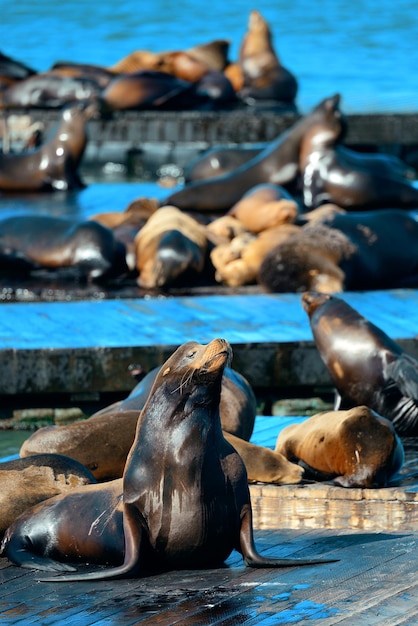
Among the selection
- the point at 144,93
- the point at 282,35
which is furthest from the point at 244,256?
the point at 282,35

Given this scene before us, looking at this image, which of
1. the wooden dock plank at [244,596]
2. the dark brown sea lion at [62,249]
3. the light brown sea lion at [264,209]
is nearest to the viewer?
the wooden dock plank at [244,596]

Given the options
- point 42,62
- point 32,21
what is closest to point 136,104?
point 42,62

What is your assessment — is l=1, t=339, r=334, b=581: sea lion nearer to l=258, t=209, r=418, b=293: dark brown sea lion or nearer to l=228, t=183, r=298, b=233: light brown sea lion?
l=258, t=209, r=418, b=293: dark brown sea lion

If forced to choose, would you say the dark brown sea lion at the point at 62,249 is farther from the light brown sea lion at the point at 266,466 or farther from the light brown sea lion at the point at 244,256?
the light brown sea lion at the point at 266,466

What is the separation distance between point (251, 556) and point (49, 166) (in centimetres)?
1133

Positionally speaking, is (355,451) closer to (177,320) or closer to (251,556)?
(251,556)

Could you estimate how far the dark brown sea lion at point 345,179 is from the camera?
39.2 ft

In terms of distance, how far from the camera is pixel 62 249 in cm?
1009

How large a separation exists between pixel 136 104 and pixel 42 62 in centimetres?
1848

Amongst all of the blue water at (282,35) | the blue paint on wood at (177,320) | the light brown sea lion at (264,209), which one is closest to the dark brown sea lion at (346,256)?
the blue paint on wood at (177,320)

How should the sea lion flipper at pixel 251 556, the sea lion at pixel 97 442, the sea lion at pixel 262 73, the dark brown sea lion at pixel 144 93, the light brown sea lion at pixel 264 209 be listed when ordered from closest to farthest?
the sea lion flipper at pixel 251 556 < the sea lion at pixel 97 442 < the light brown sea lion at pixel 264 209 < the dark brown sea lion at pixel 144 93 < the sea lion at pixel 262 73

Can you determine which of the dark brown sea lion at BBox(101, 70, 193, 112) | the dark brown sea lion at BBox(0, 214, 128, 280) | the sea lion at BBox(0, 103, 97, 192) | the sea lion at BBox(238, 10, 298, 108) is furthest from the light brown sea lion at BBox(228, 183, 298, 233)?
the sea lion at BBox(238, 10, 298, 108)

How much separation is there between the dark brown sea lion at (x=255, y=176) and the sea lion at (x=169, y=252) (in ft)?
5.53

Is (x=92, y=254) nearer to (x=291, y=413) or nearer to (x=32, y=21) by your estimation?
(x=291, y=413)
